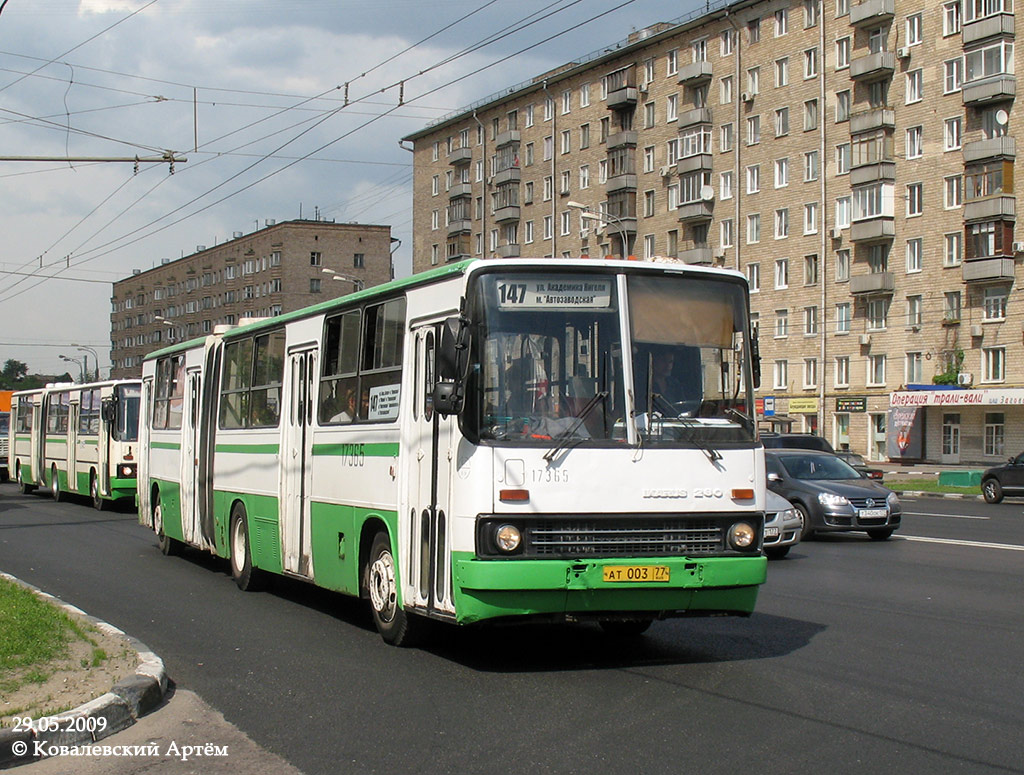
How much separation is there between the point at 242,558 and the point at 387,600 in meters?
4.41

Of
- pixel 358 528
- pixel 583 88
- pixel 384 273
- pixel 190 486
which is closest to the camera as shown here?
pixel 358 528

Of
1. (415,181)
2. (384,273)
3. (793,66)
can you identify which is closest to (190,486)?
(793,66)

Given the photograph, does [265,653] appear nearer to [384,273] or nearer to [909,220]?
[909,220]

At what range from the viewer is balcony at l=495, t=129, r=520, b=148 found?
82125 mm

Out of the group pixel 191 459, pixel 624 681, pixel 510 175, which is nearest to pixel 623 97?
pixel 510 175

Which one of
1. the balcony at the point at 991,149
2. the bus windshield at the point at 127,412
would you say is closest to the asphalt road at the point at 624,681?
the bus windshield at the point at 127,412

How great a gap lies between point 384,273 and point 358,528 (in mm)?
107606

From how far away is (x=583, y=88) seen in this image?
7712cm

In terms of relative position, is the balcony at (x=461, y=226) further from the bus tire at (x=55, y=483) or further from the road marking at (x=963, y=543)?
the road marking at (x=963, y=543)

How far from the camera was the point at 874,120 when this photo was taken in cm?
5856

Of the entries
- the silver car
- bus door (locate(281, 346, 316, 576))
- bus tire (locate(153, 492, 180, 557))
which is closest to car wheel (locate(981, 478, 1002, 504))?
the silver car

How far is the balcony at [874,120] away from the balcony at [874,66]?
1495 mm

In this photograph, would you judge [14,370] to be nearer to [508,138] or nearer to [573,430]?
[508,138]

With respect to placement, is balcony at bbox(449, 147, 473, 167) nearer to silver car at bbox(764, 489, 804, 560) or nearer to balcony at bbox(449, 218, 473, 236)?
balcony at bbox(449, 218, 473, 236)
